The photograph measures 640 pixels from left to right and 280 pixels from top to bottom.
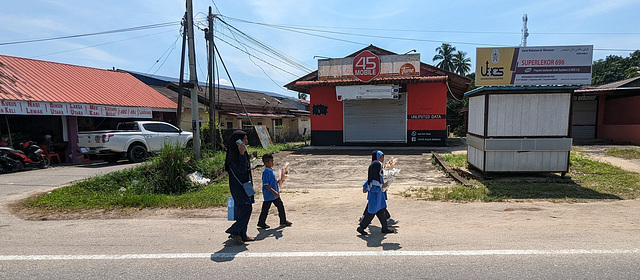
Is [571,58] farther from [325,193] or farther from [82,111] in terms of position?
[82,111]

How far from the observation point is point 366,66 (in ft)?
54.4

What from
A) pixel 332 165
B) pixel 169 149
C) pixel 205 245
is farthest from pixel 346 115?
pixel 205 245

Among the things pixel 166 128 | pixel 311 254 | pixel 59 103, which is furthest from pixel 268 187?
pixel 59 103

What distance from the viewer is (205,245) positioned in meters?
4.26

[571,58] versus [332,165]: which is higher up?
[571,58]

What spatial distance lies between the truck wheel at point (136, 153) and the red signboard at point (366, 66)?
10.6 m

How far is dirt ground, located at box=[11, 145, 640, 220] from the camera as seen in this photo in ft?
19.4

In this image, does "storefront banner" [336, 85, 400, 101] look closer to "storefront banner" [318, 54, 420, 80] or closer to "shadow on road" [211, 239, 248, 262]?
"storefront banner" [318, 54, 420, 80]

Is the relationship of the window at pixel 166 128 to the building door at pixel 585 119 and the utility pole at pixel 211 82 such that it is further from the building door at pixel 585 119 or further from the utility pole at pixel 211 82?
the building door at pixel 585 119

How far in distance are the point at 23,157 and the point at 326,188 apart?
10.5 metres

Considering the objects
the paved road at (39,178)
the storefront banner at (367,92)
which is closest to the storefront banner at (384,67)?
the storefront banner at (367,92)

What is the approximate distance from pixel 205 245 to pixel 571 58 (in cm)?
917

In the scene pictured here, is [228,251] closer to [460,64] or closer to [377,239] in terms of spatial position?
[377,239]

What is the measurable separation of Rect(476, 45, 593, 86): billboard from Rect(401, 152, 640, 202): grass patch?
2445 millimetres
